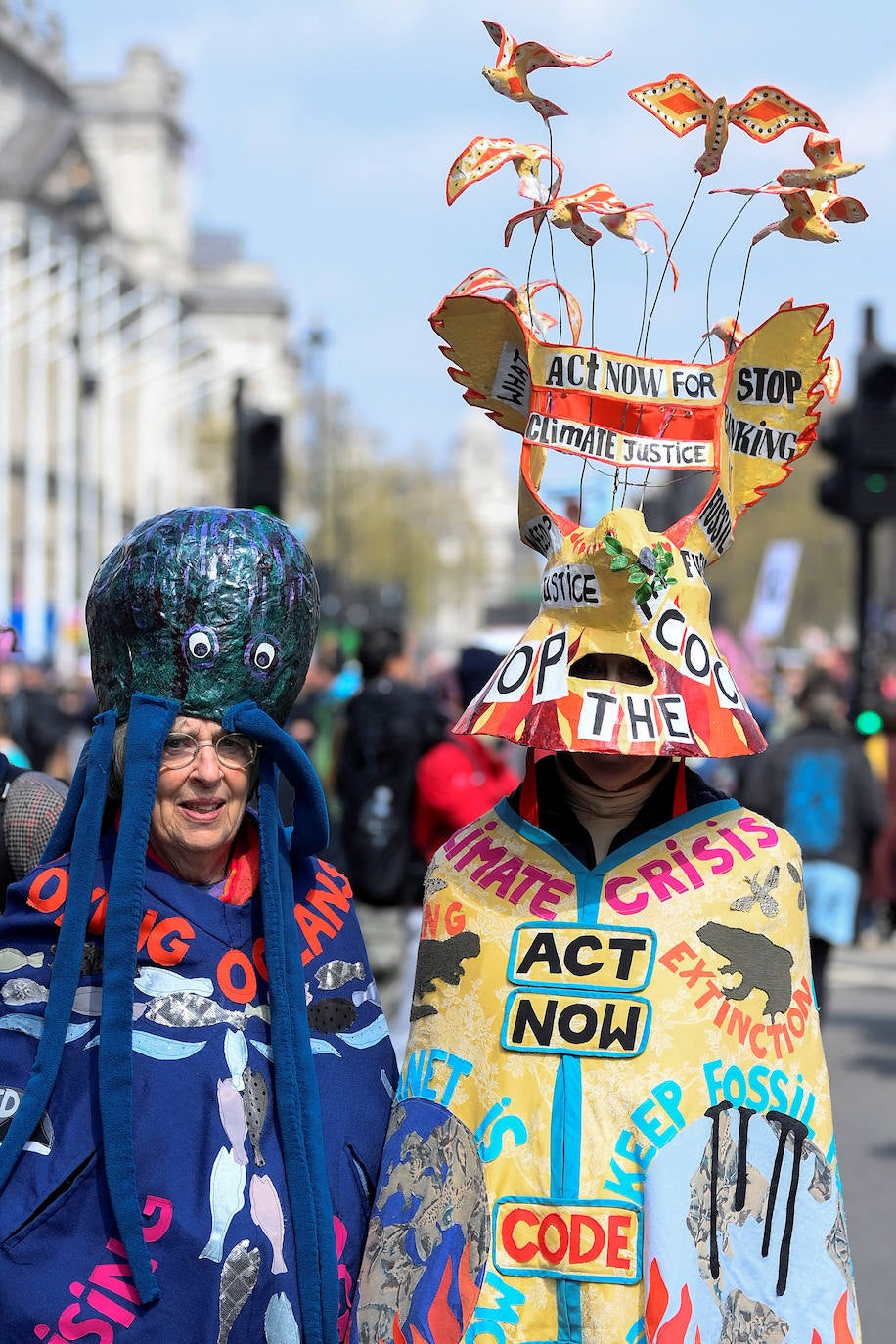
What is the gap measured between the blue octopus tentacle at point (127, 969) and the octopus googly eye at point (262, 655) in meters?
0.14

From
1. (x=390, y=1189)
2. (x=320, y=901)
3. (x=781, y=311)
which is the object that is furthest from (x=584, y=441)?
(x=390, y=1189)

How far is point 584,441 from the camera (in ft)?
11.7

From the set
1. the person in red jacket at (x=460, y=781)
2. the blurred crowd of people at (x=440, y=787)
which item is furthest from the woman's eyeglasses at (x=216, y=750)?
the person in red jacket at (x=460, y=781)

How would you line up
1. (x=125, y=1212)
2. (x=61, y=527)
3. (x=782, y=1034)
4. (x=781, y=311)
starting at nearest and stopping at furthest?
1. (x=125, y=1212)
2. (x=782, y=1034)
3. (x=781, y=311)
4. (x=61, y=527)

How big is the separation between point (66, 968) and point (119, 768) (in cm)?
35

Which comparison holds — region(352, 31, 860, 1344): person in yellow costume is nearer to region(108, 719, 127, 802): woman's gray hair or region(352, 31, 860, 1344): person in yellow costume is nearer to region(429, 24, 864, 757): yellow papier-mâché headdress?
region(429, 24, 864, 757): yellow papier-mâché headdress

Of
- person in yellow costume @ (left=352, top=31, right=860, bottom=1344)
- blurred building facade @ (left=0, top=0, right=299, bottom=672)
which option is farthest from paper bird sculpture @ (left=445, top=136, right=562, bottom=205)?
blurred building facade @ (left=0, top=0, right=299, bottom=672)

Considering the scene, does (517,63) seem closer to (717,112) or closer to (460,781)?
(717,112)

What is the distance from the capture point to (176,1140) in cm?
313

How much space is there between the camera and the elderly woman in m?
3.09

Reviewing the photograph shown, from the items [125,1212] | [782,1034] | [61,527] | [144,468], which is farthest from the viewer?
[144,468]

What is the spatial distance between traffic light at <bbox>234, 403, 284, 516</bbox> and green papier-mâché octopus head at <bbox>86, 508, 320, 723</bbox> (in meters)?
7.61

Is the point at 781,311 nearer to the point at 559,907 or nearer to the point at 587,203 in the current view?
the point at 587,203

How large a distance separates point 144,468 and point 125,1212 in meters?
50.3
